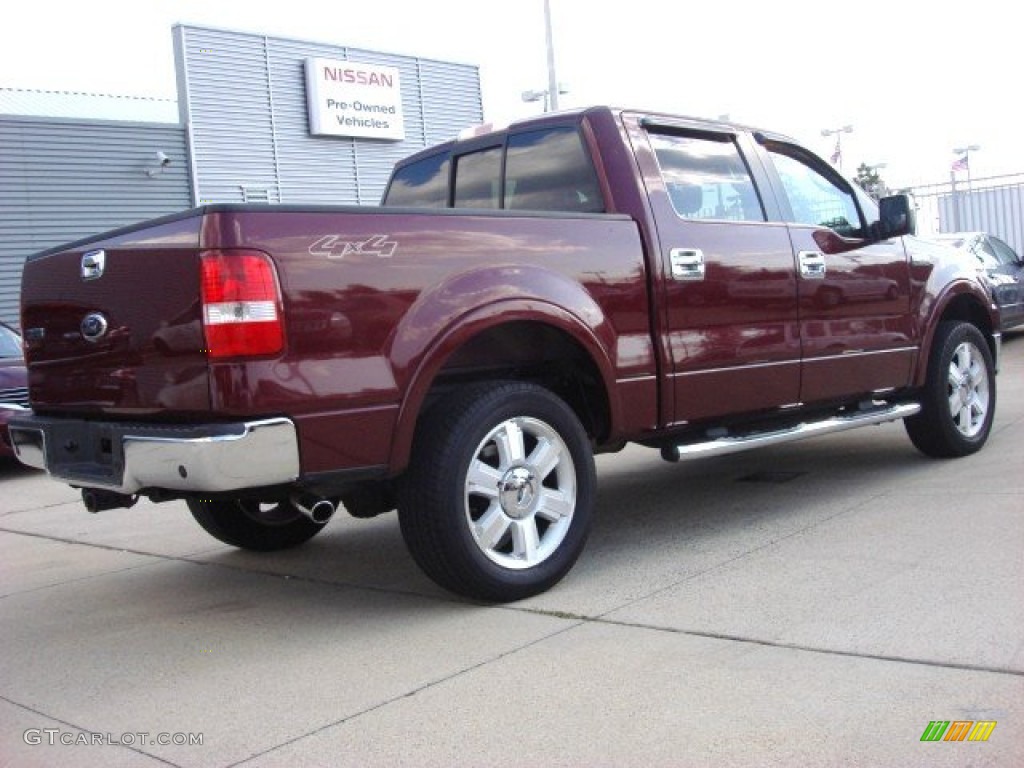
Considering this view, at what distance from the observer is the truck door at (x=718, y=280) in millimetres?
4867

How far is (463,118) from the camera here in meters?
23.0

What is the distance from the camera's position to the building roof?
711 inches

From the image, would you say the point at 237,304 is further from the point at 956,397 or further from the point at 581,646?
the point at 956,397

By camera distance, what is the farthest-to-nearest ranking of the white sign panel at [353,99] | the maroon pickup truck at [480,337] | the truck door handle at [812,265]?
1. the white sign panel at [353,99]
2. the truck door handle at [812,265]
3. the maroon pickup truck at [480,337]

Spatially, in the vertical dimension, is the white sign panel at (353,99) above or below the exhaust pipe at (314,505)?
above

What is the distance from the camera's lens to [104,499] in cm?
422

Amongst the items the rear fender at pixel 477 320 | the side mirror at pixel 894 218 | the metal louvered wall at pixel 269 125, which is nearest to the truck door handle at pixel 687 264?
the rear fender at pixel 477 320

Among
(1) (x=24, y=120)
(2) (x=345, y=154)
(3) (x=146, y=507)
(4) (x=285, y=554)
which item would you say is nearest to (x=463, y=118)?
(2) (x=345, y=154)

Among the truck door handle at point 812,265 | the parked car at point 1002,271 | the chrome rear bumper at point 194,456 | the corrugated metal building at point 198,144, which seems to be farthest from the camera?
the corrugated metal building at point 198,144

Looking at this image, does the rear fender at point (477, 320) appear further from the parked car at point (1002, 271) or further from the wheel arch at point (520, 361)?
the parked car at point (1002, 271)

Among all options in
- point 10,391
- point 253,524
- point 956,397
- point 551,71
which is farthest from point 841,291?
point 551,71

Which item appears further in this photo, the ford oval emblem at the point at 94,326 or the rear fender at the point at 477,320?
the ford oval emblem at the point at 94,326

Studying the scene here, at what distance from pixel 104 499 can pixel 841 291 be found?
3824mm

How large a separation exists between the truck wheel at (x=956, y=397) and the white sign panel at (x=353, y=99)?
15.6 m
